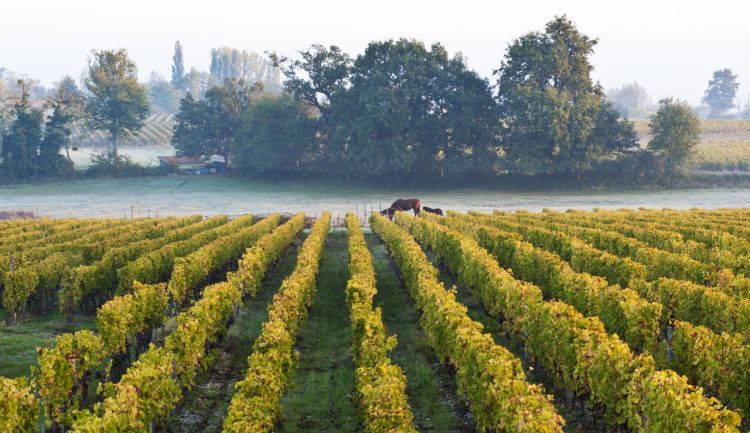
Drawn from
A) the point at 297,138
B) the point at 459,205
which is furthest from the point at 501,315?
the point at 297,138

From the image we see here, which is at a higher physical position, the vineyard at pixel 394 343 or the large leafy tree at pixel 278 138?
the large leafy tree at pixel 278 138

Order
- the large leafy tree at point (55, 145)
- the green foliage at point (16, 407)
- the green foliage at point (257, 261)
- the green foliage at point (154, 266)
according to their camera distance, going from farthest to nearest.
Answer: the large leafy tree at point (55, 145) < the green foliage at point (154, 266) < the green foliage at point (257, 261) < the green foliage at point (16, 407)

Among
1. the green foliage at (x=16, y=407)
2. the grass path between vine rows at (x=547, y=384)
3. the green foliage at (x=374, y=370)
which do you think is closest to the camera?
the green foliage at (x=374, y=370)

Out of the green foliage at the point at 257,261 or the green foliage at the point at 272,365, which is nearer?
the green foliage at the point at 272,365

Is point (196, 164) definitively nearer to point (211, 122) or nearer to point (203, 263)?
point (211, 122)

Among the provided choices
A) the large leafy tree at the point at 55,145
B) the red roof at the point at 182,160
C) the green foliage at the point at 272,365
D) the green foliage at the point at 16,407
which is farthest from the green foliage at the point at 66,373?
the red roof at the point at 182,160

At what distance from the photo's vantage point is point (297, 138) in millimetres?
100125

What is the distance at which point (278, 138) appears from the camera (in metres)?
100

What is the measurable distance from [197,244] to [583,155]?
58618 millimetres

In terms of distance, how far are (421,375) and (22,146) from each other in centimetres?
9961

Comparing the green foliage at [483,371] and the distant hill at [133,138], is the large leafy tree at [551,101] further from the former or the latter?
the distant hill at [133,138]

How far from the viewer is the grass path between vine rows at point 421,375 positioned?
16422mm

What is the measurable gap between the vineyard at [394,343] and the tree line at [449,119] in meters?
50.8

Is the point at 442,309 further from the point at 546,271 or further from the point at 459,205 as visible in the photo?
the point at 459,205
